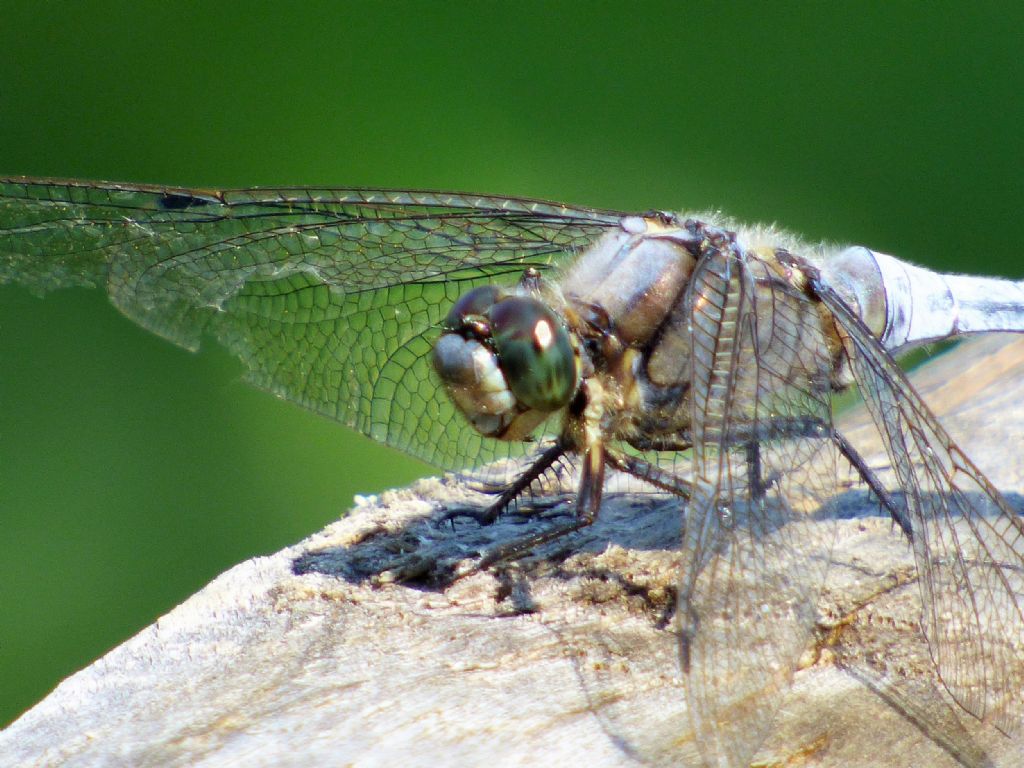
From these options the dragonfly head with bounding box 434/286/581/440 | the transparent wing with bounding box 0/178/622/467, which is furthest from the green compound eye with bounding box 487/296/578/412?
the transparent wing with bounding box 0/178/622/467

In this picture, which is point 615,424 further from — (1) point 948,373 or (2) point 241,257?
(1) point 948,373

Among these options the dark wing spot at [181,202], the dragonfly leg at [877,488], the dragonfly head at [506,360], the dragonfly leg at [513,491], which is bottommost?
the dragonfly leg at [513,491]

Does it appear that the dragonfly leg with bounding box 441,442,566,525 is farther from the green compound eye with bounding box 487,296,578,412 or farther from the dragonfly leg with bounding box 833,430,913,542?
the dragonfly leg with bounding box 833,430,913,542

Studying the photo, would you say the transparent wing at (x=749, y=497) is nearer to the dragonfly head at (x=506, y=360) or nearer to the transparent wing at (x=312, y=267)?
the dragonfly head at (x=506, y=360)

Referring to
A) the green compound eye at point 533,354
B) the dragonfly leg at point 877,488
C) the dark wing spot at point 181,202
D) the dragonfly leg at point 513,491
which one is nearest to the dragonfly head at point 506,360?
the green compound eye at point 533,354

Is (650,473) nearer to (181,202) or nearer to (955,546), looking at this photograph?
(955,546)
